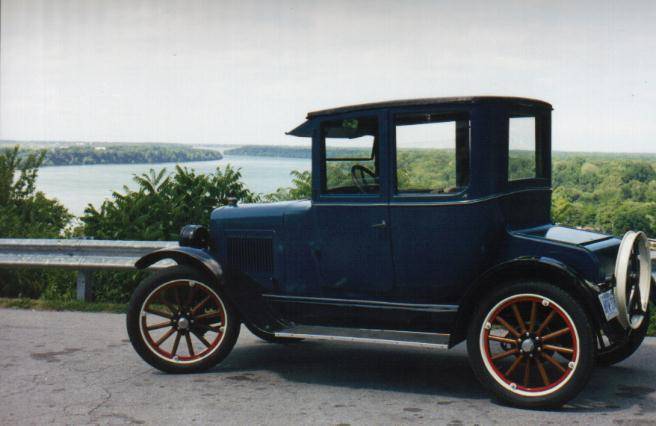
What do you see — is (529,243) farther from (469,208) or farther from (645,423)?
(645,423)

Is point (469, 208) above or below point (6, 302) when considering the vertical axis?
above

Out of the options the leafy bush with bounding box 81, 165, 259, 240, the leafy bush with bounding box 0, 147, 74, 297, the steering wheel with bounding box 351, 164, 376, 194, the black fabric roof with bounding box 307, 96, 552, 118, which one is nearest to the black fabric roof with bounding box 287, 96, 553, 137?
the black fabric roof with bounding box 307, 96, 552, 118

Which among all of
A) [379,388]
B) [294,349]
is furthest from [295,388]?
[294,349]

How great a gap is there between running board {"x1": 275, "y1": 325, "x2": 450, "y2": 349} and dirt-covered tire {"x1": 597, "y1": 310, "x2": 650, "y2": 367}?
129cm

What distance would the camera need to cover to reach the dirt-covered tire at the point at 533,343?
15.3ft

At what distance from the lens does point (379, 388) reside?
5.21 m

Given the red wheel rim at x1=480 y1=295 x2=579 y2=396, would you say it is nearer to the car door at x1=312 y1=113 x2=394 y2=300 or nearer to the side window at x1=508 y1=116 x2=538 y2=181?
the car door at x1=312 y1=113 x2=394 y2=300

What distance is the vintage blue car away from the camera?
15.9 feet

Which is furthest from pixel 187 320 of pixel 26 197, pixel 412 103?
pixel 26 197

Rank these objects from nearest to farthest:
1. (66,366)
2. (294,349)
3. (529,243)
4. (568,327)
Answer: (568,327), (529,243), (66,366), (294,349)

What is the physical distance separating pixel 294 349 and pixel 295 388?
4.08 ft

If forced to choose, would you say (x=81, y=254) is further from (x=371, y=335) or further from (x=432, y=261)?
(x=432, y=261)

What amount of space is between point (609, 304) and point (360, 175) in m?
1.83

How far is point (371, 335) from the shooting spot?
17.1ft
